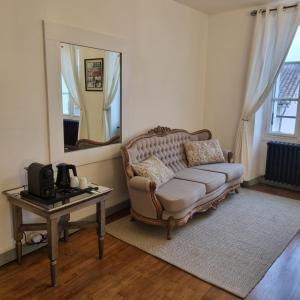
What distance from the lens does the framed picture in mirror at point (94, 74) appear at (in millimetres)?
3082

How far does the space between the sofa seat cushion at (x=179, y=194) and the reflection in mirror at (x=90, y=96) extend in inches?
33.7

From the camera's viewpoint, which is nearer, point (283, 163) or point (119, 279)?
point (119, 279)

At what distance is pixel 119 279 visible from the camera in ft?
7.80

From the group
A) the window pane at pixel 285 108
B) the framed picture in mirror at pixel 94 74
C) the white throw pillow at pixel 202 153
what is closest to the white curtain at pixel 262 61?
the window pane at pixel 285 108

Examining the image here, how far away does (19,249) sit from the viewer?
254 cm

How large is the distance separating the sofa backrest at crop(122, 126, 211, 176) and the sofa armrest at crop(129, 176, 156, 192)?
0.74 ft

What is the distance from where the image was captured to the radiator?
4496mm

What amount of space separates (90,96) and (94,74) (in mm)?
239

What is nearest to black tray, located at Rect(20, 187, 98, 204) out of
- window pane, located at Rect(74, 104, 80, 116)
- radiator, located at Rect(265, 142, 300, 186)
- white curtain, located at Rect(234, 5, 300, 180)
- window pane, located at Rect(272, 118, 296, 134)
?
window pane, located at Rect(74, 104, 80, 116)

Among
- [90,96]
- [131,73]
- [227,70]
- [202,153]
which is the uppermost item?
[227,70]

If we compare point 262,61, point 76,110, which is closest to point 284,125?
point 262,61

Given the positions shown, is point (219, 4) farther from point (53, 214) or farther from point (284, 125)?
point (53, 214)

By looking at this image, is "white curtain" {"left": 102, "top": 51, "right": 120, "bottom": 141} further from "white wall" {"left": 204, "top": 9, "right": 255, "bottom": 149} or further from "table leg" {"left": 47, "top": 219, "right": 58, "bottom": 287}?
"white wall" {"left": 204, "top": 9, "right": 255, "bottom": 149}

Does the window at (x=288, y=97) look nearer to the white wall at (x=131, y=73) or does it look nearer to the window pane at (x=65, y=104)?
the white wall at (x=131, y=73)
